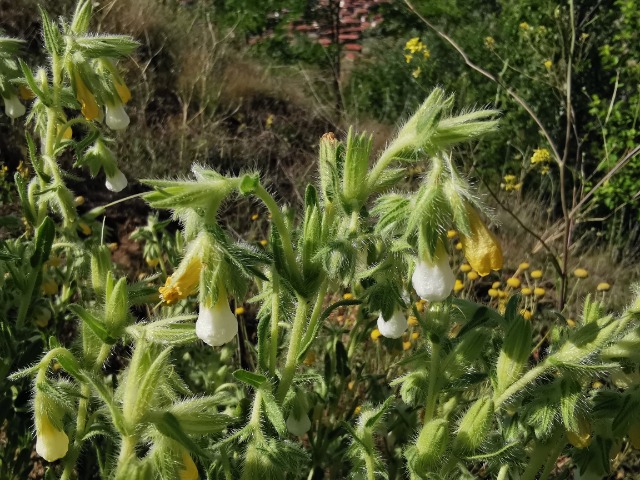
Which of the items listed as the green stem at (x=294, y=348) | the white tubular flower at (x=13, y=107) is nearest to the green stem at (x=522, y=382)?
the green stem at (x=294, y=348)

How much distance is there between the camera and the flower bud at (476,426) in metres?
1.35

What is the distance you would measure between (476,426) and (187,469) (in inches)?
21.9

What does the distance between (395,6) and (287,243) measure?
26.6 feet

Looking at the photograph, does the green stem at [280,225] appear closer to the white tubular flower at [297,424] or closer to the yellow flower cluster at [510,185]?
the white tubular flower at [297,424]

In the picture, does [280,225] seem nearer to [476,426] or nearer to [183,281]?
[183,281]

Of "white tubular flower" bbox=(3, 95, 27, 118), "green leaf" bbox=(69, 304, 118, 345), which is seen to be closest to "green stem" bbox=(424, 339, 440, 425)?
"green leaf" bbox=(69, 304, 118, 345)

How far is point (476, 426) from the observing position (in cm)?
136

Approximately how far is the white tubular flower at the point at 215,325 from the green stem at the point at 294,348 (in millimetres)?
128

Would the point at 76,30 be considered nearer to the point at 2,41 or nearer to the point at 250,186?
the point at 2,41

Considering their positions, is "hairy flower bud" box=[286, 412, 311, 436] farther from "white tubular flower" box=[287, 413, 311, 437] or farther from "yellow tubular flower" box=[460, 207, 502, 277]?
"yellow tubular flower" box=[460, 207, 502, 277]

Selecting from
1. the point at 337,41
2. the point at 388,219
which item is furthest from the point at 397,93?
the point at 388,219

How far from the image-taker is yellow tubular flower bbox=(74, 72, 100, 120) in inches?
78.7

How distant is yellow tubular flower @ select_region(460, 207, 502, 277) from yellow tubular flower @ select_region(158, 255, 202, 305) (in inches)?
20.3

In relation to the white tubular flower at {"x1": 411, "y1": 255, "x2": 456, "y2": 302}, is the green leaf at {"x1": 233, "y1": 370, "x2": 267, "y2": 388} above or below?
below
